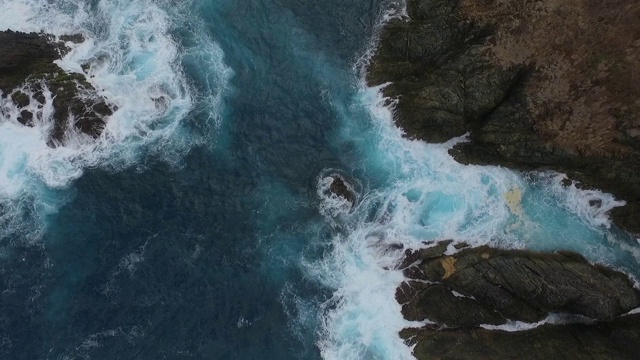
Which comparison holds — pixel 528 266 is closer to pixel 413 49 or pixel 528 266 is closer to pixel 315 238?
pixel 315 238

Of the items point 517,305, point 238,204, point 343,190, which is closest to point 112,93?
point 238,204

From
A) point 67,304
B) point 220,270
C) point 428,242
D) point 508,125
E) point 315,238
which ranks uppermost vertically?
point 508,125

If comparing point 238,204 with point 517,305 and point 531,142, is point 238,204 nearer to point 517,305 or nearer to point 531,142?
point 517,305

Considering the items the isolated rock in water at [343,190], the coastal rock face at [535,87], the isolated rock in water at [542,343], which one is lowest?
the isolated rock in water at [542,343]

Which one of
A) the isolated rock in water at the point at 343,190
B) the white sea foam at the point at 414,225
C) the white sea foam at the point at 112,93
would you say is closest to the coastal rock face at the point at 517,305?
the white sea foam at the point at 414,225

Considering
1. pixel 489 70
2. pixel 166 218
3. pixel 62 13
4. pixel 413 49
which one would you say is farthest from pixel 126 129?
pixel 489 70

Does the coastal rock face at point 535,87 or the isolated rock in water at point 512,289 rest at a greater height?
the coastal rock face at point 535,87

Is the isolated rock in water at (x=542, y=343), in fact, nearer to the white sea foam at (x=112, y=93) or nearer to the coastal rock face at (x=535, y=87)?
the coastal rock face at (x=535, y=87)
